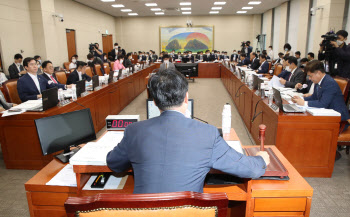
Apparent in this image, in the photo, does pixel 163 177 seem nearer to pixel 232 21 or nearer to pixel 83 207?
pixel 83 207

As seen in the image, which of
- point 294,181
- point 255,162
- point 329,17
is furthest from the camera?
point 329,17

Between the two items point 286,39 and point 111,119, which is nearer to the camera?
point 111,119

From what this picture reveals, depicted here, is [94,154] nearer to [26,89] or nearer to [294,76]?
[26,89]

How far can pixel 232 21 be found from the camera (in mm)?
15922

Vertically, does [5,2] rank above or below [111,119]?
above

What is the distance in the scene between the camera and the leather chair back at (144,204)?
744 mm

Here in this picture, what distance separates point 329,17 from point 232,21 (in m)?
9.09

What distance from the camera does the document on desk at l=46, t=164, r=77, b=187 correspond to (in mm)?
1524

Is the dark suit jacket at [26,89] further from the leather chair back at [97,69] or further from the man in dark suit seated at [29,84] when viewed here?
the leather chair back at [97,69]

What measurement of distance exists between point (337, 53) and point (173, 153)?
4.78 metres

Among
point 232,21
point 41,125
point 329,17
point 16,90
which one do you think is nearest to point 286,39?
point 329,17

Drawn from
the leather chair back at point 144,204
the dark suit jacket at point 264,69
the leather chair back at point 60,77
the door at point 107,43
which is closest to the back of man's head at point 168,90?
the leather chair back at point 144,204

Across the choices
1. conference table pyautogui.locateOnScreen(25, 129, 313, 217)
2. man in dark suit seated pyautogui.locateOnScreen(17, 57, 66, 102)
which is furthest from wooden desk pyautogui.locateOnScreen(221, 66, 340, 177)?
man in dark suit seated pyautogui.locateOnScreen(17, 57, 66, 102)

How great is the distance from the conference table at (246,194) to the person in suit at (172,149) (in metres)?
0.33
